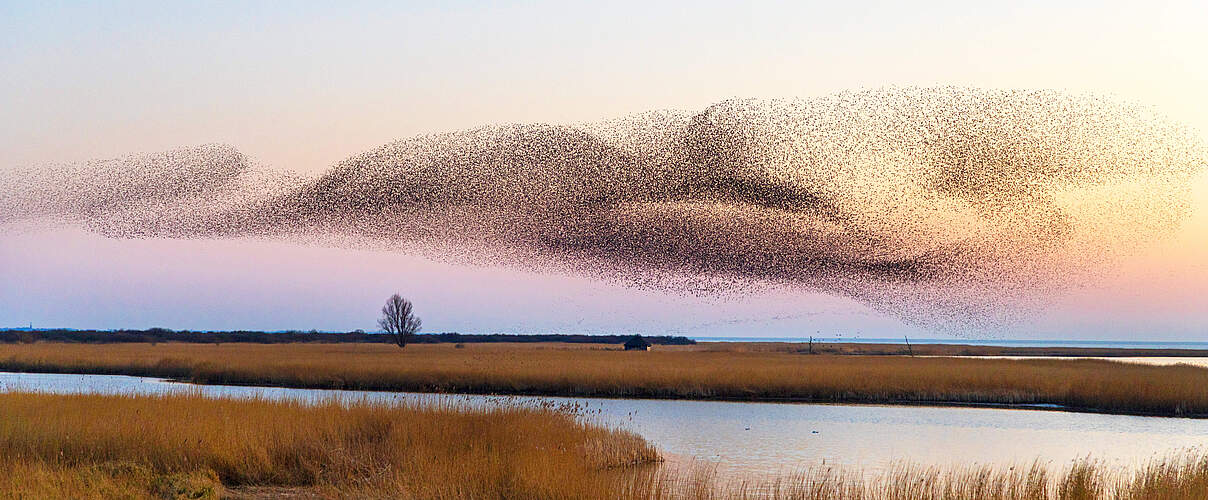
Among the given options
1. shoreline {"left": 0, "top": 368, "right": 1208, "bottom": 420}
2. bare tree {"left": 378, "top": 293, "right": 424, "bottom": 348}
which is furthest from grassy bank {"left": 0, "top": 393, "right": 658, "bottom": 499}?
bare tree {"left": 378, "top": 293, "right": 424, "bottom": 348}

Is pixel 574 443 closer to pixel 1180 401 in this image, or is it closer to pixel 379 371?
pixel 1180 401

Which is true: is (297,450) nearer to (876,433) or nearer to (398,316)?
(876,433)

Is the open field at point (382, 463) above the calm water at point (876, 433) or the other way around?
above

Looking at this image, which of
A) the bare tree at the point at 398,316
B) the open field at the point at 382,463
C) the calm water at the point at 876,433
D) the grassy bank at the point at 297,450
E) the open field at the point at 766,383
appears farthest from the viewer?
the bare tree at the point at 398,316

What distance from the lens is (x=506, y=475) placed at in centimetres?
1534

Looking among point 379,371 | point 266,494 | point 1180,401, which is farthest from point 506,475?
point 379,371

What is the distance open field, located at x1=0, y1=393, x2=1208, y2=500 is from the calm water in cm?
254

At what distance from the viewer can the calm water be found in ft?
79.9

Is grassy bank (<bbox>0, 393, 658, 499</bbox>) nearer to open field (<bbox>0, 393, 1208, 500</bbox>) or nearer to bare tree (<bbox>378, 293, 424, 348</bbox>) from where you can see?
open field (<bbox>0, 393, 1208, 500</bbox>)

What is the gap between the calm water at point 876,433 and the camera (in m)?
24.3

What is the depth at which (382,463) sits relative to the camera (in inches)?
718

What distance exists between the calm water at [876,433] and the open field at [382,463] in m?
2.54

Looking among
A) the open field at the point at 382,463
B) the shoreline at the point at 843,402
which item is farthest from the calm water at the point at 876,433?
the open field at the point at 382,463

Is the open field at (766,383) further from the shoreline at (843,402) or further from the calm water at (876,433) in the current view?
the calm water at (876,433)
